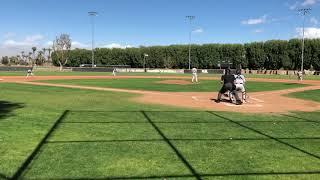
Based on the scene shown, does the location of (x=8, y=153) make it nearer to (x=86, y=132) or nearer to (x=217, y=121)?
(x=86, y=132)

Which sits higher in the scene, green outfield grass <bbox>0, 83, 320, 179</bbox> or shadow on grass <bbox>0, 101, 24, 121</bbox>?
shadow on grass <bbox>0, 101, 24, 121</bbox>

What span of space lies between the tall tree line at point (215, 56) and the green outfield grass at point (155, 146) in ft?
275

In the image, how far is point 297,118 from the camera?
1417 cm

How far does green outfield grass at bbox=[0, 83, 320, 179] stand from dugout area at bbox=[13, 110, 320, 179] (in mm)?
15

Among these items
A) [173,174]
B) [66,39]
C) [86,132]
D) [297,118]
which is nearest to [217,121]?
[297,118]

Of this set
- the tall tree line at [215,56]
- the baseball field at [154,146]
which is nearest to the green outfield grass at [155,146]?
the baseball field at [154,146]

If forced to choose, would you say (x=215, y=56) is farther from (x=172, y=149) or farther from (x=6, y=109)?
(x=172, y=149)

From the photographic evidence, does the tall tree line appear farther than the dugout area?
Yes

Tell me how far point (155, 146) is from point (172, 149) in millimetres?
406

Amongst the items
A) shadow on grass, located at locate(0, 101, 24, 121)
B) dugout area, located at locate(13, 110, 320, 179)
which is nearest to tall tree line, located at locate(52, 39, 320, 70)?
shadow on grass, located at locate(0, 101, 24, 121)

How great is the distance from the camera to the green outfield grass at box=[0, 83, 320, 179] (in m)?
6.82

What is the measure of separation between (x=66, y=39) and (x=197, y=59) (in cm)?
4183

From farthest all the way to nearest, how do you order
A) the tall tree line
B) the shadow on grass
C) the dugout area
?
the tall tree line
the shadow on grass
the dugout area

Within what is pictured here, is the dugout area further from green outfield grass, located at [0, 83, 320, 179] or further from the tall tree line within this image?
the tall tree line
